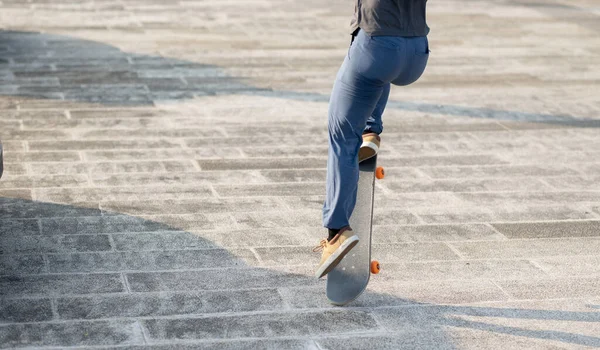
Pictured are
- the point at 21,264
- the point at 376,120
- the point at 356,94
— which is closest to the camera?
the point at 356,94

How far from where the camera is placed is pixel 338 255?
4.68m

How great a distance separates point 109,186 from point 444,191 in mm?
2205

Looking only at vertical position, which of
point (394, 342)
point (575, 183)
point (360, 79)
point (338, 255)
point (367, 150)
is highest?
point (360, 79)

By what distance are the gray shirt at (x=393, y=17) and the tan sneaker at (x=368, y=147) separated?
0.62 m

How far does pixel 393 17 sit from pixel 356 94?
376 mm

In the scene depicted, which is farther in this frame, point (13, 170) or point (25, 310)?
point (13, 170)

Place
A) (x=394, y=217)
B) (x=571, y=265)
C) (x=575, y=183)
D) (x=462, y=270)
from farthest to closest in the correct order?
(x=575, y=183) < (x=394, y=217) < (x=571, y=265) < (x=462, y=270)

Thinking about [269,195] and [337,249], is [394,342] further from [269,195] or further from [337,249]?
[269,195]

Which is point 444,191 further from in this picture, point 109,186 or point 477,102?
point 477,102

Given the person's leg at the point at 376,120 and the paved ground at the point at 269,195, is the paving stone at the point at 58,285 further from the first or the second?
the person's leg at the point at 376,120

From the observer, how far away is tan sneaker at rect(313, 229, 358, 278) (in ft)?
15.3

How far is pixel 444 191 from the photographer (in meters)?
6.90

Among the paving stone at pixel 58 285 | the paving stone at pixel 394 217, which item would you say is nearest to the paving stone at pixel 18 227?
the paving stone at pixel 58 285

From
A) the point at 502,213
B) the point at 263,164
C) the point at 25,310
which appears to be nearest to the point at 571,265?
the point at 502,213
